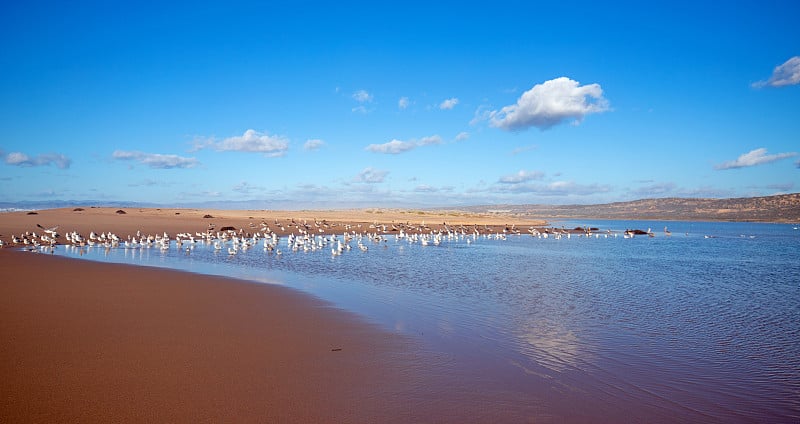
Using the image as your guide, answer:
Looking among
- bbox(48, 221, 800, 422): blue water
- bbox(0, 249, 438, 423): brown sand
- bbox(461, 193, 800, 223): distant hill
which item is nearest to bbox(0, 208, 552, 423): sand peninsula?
bbox(0, 249, 438, 423): brown sand

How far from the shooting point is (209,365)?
6969 mm

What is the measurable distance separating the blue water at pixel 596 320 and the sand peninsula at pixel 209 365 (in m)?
0.95

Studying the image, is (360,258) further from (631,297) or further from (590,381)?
(590,381)

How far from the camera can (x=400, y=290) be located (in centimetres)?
1454

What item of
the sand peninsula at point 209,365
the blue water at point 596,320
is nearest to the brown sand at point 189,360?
the sand peninsula at point 209,365

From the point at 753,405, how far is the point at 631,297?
8311 millimetres

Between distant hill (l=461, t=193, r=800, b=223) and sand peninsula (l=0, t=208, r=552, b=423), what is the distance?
130 m

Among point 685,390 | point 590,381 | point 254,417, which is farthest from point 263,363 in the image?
point 685,390

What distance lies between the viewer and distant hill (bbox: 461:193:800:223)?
11871 centimetres

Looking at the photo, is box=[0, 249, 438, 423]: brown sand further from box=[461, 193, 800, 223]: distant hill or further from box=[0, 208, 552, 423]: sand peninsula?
box=[461, 193, 800, 223]: distant hill

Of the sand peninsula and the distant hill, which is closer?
the sand peninsula

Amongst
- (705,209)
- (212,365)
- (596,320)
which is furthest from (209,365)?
(705,209)

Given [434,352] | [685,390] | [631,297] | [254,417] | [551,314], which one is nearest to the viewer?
[254,417]

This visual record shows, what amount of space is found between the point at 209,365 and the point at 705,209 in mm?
159706
